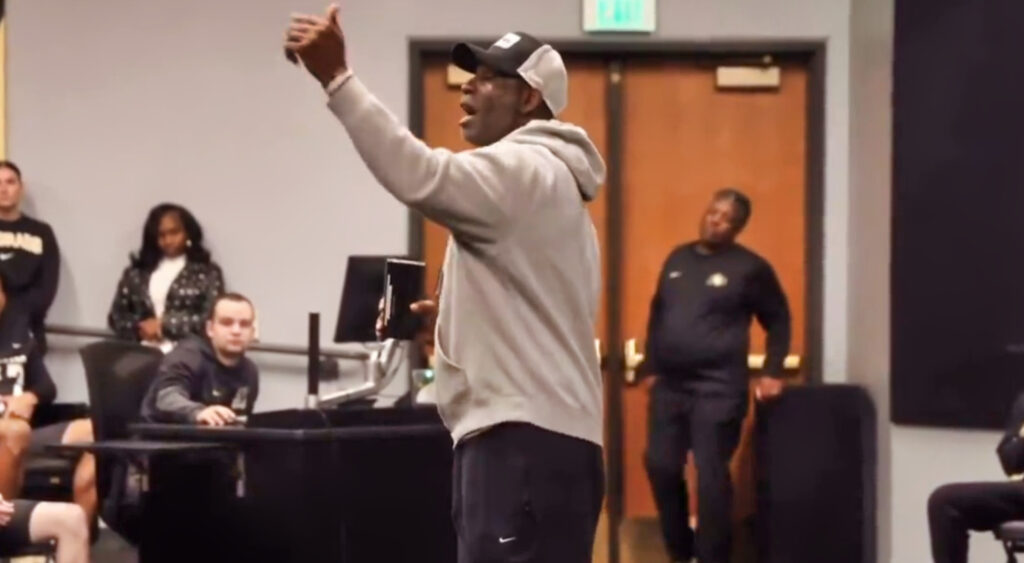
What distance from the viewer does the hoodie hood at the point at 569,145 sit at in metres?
2.24

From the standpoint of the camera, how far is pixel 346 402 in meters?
4.55

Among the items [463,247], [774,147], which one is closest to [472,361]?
[463,247]

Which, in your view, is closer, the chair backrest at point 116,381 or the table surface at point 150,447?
the table surface at point 150,447

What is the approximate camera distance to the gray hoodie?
2104 mm

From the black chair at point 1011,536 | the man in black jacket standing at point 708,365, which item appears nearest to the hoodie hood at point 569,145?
the black chair at point 1011,536

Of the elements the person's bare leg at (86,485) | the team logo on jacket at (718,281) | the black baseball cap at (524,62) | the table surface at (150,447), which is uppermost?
the black baseball cap at (524,62)

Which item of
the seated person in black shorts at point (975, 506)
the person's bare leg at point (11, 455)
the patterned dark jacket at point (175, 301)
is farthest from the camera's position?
the patterned dark jacket at point (175, 301)

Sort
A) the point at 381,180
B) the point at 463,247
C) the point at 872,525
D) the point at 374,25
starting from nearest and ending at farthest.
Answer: the point at 381,180 < the point at 463,247 < the point at 872,525 < the point at 374,25

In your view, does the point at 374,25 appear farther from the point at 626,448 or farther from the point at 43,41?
the point at 626,448

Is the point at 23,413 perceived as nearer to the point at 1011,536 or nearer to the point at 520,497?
the point at 1011,536

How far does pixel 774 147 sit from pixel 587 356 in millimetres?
3789

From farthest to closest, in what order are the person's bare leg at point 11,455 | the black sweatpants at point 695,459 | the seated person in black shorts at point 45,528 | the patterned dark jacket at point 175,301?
the patterned dark jacket at point 175,301 < the black sweatpants at point 695,459 < the person's bare leg at point 11,455 < the seated person in black shorts at point 45,528

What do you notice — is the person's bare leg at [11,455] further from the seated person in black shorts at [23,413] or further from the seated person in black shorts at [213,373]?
the seated person in black shorts at [213,373]

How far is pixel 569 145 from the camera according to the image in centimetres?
228
